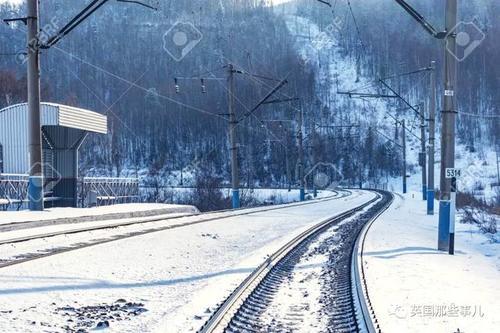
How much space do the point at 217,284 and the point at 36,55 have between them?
13391mm

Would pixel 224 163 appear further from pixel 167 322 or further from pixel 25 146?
pixel 167 322

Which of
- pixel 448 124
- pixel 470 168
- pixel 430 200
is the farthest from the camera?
pixel 470 168

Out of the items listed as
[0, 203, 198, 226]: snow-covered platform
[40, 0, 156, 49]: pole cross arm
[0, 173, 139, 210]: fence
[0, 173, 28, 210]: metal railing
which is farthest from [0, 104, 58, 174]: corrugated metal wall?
[40, 0, 156, 49]: pole cross arm

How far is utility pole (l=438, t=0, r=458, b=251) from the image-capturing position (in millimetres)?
14695

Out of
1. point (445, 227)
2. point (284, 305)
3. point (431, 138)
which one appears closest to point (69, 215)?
point (445, 227)

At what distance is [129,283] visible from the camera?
30.5 ft

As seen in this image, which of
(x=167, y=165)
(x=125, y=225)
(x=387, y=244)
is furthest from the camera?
(x=167, y=165)

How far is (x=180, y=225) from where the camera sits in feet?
→ 61.7

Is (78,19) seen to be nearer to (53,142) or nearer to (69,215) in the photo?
(69,215)

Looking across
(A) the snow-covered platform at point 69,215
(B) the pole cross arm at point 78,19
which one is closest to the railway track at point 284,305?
(A) the snow-covered platform at point 69,215

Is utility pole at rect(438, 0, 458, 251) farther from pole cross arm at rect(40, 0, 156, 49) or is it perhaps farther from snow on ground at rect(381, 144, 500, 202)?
snow on ground at rect(381, 144, 500, 202)

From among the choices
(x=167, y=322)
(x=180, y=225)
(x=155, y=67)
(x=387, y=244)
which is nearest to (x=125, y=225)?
(x=180, y=225)

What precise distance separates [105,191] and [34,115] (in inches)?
894

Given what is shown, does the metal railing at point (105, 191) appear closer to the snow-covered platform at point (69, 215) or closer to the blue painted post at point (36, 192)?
the snow-covered platform at point (69, 215)
